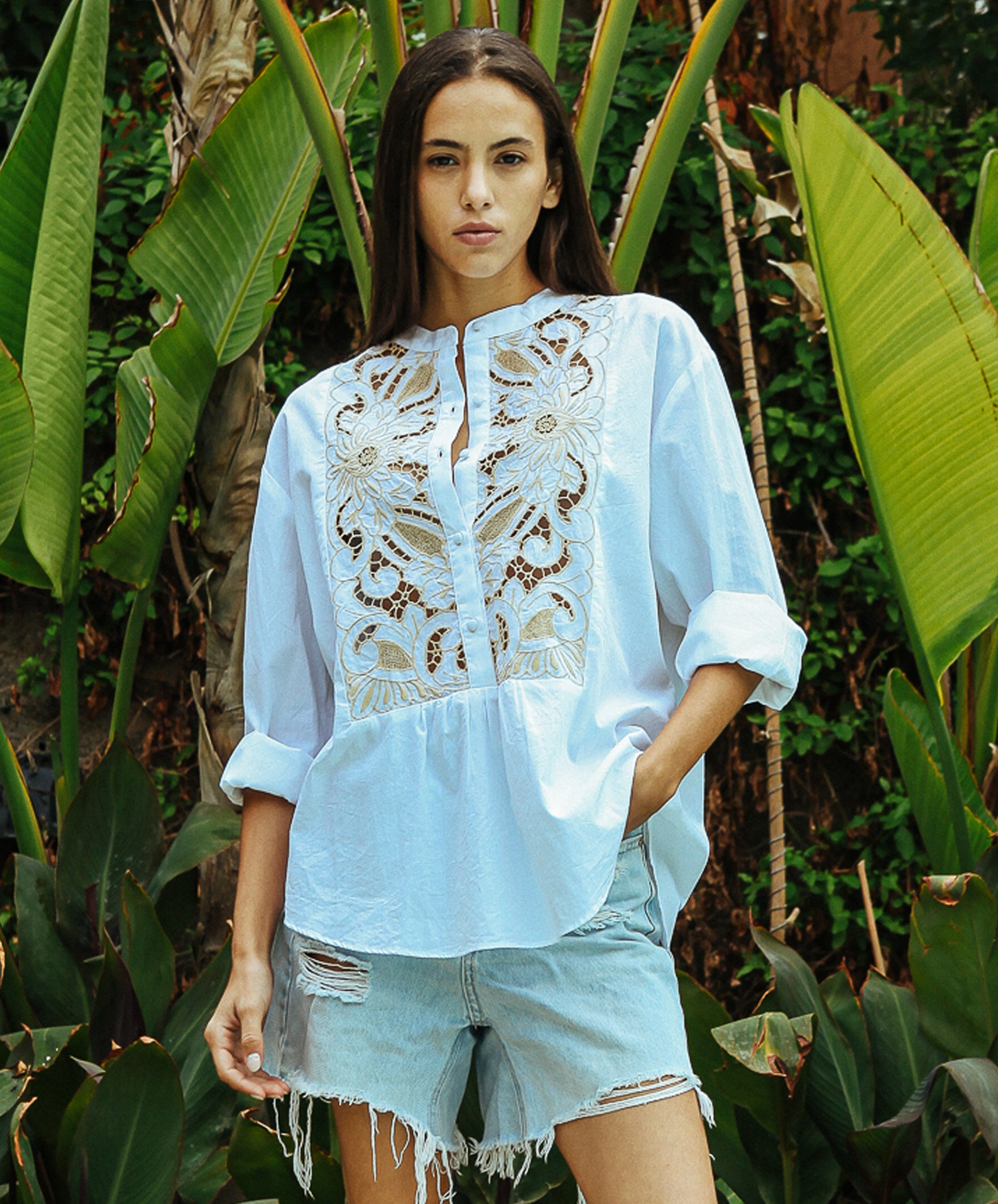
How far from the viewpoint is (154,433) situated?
196 centimetres

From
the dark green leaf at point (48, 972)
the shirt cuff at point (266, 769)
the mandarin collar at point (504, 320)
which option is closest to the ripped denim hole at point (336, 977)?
the shirt cuff at point (266, 769)

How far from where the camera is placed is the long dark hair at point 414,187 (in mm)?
1171

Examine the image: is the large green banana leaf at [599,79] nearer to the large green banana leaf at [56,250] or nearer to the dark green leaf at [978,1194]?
the large green banana leaf at [56,250]

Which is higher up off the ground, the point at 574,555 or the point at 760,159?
the point at 760,159

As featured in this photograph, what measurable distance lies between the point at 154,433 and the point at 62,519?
0.28 meters

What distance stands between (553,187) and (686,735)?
556 millimetres

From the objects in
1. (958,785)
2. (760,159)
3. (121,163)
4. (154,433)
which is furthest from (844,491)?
(121,163)

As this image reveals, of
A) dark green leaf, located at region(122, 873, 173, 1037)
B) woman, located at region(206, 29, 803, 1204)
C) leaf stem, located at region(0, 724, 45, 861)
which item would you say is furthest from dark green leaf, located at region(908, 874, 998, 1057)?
leaf stem, located at region(0, 724, 45, 861)

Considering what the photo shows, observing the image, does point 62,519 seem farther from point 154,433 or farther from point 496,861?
point 496,861

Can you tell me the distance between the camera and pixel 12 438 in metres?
1.92

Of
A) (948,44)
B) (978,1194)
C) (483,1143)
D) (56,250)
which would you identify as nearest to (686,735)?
(483,1143)

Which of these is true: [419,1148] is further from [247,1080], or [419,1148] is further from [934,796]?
[934,796]

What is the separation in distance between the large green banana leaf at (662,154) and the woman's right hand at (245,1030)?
1.06 meters

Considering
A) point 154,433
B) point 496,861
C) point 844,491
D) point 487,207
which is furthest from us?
point 844,491
